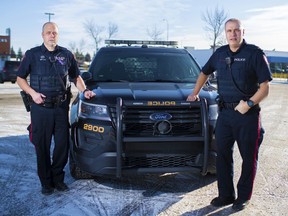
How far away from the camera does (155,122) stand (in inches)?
154

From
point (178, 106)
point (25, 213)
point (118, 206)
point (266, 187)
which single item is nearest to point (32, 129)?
point (25, 213)

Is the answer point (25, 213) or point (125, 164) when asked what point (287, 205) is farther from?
point (25, 213)

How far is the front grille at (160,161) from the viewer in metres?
4.00

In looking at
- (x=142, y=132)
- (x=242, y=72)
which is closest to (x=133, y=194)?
(x=142, y=132)

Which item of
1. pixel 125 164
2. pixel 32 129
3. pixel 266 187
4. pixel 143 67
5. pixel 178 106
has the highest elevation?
pixel 143 67

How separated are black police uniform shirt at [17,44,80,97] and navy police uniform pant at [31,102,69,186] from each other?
0.21m

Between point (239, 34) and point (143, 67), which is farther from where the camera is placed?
point (143, 67)

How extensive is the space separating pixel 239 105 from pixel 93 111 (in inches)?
59.7

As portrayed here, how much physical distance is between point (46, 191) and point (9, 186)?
51 cm

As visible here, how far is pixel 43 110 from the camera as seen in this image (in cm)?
413

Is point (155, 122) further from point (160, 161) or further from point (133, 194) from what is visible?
point (133, 194)

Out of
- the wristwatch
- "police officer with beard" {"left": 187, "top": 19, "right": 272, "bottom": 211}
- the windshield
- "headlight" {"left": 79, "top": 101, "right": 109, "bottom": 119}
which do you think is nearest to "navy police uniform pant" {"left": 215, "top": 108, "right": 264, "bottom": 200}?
"police officer with beard" {"left": 187, "top": 19, "right": 272, "bottom": 211}

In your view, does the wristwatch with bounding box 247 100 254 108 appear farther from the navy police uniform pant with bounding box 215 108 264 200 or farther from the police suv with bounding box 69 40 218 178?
the police suv with bounding box 69 40 218 178

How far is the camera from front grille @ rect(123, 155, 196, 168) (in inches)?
157
